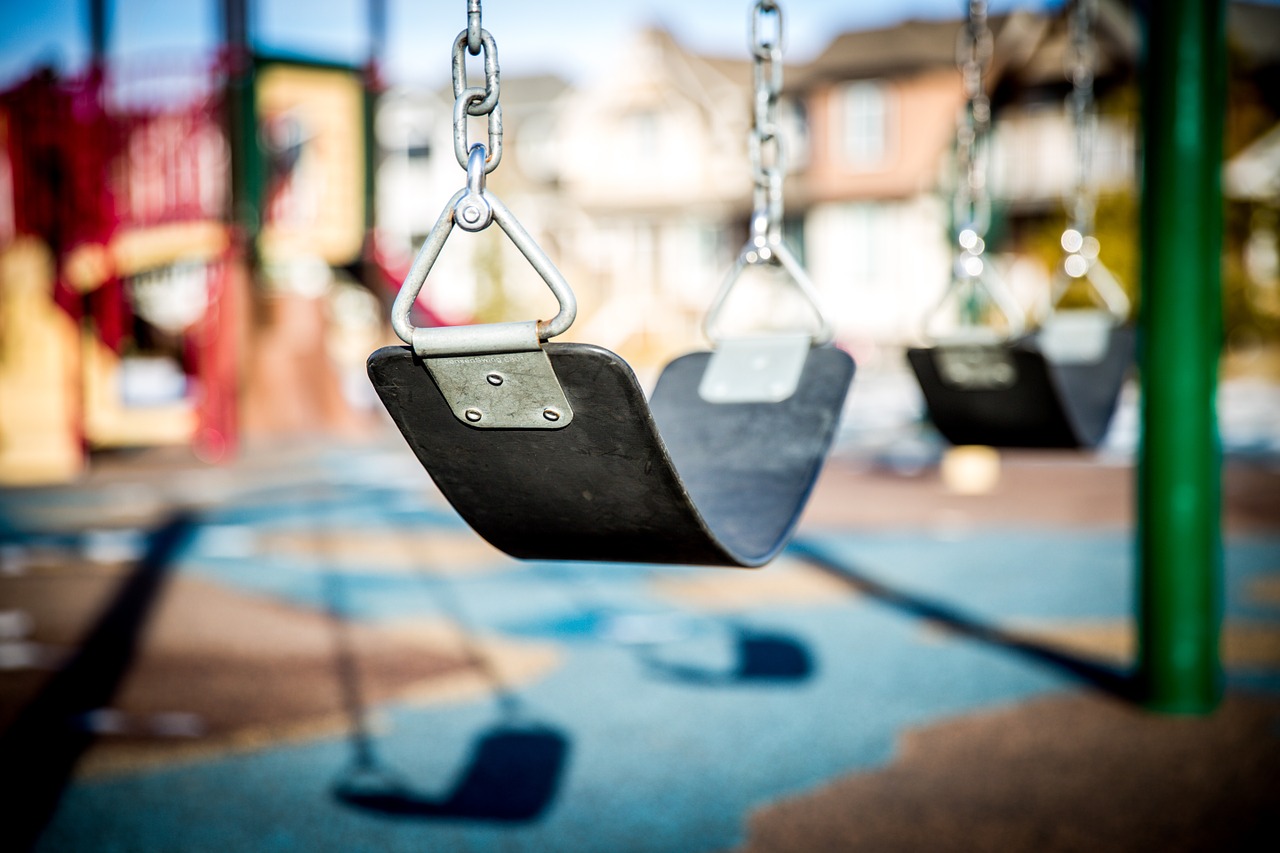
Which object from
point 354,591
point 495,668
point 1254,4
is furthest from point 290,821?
point 1254,4

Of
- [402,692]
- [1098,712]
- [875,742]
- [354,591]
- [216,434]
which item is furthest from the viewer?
[216,434]

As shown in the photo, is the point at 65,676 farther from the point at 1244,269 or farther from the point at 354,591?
the point at 1244,269

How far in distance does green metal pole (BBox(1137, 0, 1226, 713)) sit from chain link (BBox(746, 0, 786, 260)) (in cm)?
174

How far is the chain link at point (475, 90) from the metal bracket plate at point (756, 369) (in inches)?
30.1

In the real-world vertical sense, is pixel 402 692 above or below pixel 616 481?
below

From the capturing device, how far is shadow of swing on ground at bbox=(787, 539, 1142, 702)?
3527 mm

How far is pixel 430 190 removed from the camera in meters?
26.2

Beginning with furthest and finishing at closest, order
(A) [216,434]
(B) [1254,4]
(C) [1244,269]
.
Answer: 1. (B) [1254,4]
2. (C) [1244,269]
3. (A) [216,434]

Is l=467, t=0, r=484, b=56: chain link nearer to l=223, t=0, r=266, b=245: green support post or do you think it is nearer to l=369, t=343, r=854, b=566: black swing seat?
l=369, t=343, r=854, b=566: black swing seat

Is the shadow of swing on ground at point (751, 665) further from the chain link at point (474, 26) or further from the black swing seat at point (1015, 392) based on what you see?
the chain link at point (474, 26)

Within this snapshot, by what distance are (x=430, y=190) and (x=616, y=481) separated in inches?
1020

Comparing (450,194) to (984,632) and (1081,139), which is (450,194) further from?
(1081,139)

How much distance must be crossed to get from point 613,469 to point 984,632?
10.4ft

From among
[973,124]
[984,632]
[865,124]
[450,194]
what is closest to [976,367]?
[973,124]
